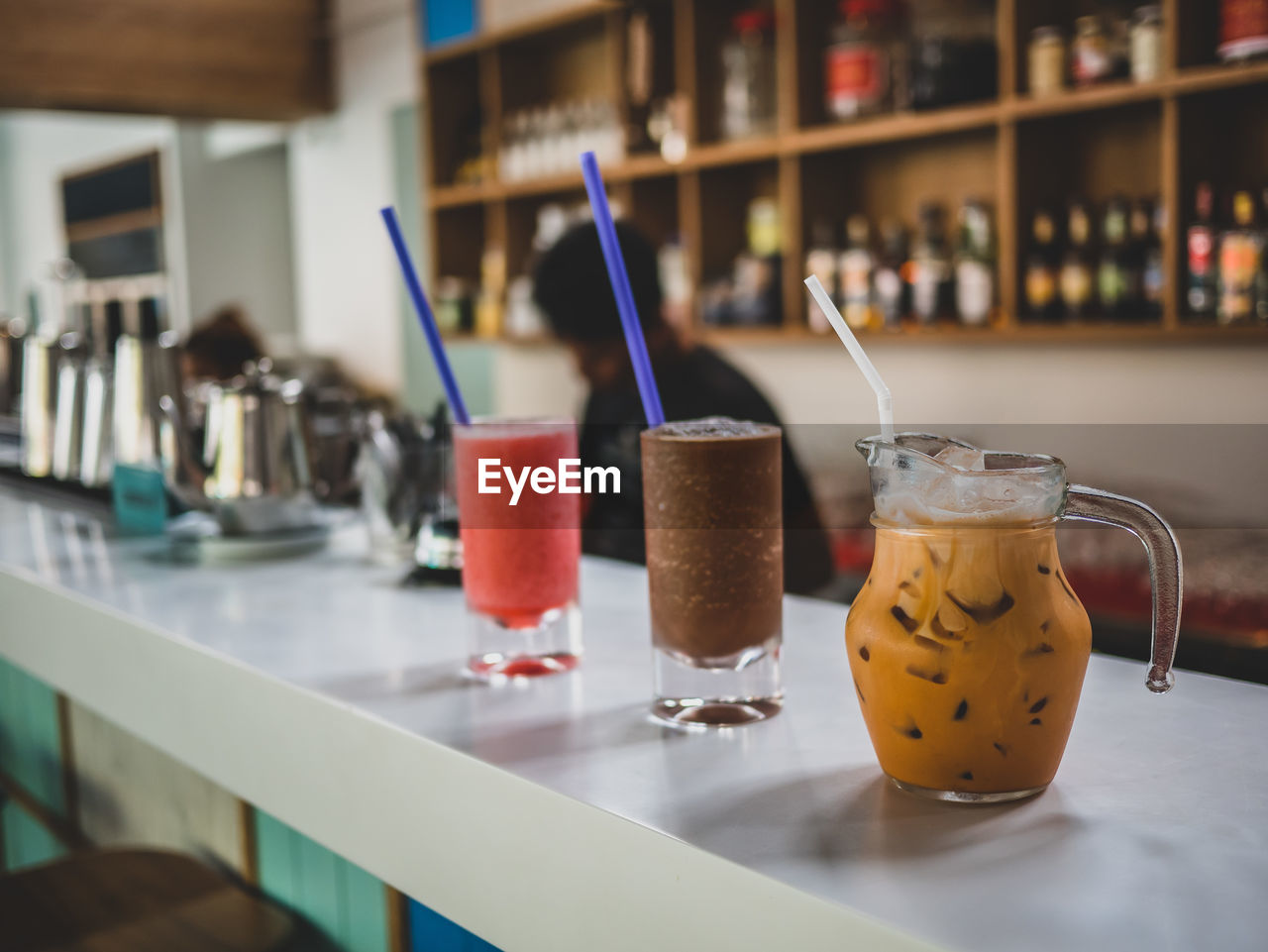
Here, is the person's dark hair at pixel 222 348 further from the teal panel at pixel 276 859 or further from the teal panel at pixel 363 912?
the teal panel at pixel 363 912

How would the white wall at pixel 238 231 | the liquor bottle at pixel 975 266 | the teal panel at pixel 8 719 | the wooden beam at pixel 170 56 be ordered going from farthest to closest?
the white wall at pixel 238 231 < the wooden beam at pixel 170 56 < the liquor bottle at pixel 975 266 < the teal panel at pixel 8 719

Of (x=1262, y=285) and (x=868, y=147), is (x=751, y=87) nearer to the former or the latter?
(x=868, y=147)

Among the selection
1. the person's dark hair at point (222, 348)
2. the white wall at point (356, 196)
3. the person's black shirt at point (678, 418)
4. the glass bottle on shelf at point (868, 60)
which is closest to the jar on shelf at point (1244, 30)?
the glass bottle on shelf at point (868, 60)

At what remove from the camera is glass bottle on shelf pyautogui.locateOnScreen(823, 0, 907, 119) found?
2594 millimetres

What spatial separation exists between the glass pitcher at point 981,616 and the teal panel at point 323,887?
24.3 inches

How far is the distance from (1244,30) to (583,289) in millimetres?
1229

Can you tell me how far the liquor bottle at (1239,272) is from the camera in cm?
207

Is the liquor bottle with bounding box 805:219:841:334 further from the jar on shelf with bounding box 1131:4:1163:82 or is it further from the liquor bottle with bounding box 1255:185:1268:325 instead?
the liquor bottle with bounding box 1255:185:1268:325

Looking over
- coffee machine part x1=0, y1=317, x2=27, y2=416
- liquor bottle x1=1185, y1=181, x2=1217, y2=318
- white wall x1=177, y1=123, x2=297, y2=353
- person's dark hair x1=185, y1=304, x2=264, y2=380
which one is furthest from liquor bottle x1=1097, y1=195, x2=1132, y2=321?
white wall x1=177, y1=123, x2=297, y2=353

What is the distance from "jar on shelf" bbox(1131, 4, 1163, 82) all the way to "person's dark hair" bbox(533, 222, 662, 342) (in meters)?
0.94

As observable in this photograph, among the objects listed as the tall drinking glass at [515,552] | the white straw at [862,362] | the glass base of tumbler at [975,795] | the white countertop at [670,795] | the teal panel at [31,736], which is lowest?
the teal panel at [31,736]

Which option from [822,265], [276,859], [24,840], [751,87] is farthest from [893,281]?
[24,840]

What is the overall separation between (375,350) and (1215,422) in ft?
10.9

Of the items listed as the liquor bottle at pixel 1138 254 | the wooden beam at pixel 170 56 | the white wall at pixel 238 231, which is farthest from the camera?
the white wall at pixel 238 231
